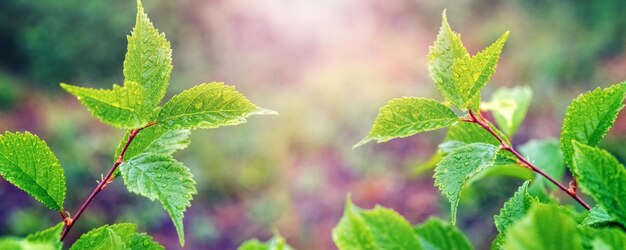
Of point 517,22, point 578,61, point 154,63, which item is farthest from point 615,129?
point 154,63

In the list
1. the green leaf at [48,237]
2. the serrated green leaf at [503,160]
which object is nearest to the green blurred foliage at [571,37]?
the serrated green leaf at [503,160]

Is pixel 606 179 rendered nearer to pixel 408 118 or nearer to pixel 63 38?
pixel 408 118

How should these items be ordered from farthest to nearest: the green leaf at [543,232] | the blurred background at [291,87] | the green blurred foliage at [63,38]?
Result: the green blurred foliage at [63,38], the blurred background at [291,87], the green leaf at [543,232]

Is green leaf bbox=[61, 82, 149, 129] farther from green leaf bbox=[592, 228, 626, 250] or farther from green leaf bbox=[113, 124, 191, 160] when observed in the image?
green leaf bbox=[592, 228, 626, 250]

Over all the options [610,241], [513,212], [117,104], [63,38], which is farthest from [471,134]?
[63,38]

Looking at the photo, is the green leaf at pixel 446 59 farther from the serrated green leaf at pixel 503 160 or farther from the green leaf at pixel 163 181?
the green leaf at pixel 163 181

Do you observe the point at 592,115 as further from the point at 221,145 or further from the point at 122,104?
the point at 221,145
